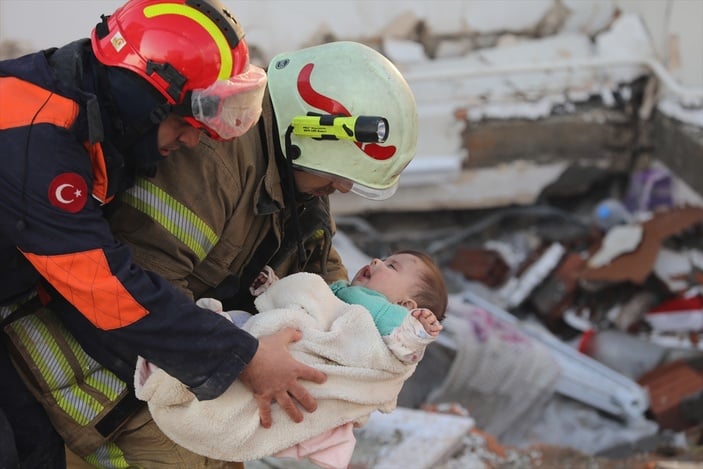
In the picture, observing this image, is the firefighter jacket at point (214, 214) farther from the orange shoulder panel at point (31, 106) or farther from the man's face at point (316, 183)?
the orange shoulder panel at point (31, 106)

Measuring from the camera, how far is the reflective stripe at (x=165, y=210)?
241 centimetres

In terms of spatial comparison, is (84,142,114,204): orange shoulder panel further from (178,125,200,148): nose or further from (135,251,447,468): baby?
(135,251,447,468): baby

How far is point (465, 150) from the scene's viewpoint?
22.1 ft

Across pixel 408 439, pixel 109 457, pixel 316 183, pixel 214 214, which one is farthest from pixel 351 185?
pixel 408 439

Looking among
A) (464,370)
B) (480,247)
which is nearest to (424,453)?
(464,370)

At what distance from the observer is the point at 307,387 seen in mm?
2518

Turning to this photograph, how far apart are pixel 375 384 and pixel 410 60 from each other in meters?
4.48

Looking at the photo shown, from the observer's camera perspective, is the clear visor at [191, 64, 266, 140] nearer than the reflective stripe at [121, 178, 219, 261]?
Yes

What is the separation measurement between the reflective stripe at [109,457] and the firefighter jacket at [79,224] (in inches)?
19.9

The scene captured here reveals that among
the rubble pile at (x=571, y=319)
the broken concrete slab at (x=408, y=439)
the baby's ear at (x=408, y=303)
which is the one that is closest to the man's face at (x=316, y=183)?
the baby's ear at (x=408, y=303)

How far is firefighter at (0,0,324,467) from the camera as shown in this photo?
207cm

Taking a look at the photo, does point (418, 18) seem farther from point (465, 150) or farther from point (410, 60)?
point (465, 150)

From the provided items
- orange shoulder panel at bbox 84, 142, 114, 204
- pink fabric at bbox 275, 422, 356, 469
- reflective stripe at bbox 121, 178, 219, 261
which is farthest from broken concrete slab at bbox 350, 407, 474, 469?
orange shoulder panel at bbox 84, 142, 114, 204

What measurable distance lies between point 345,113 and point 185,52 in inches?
23.8
